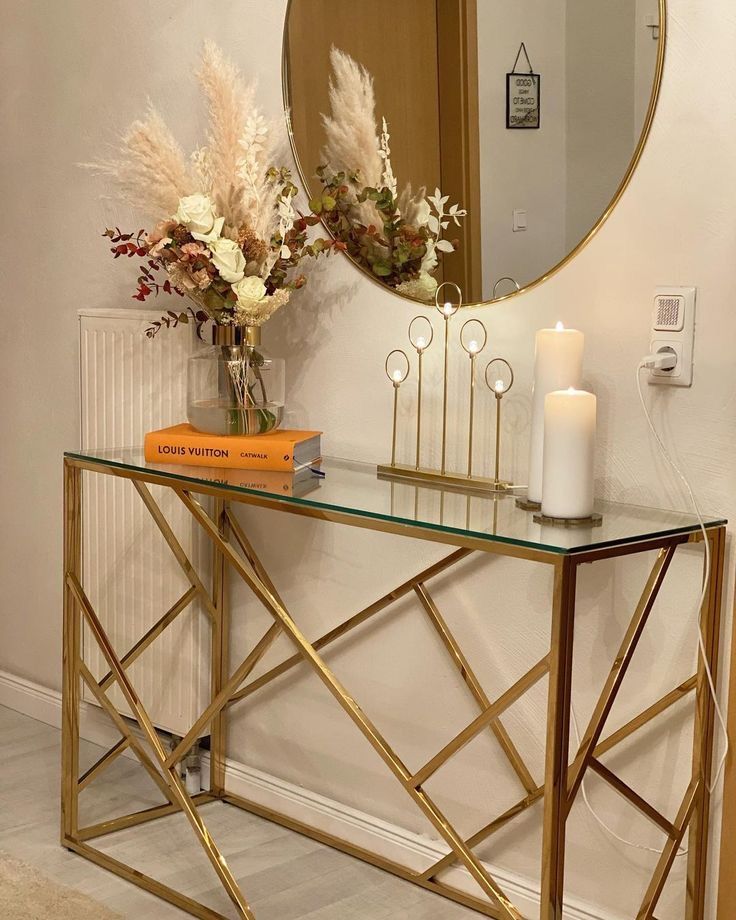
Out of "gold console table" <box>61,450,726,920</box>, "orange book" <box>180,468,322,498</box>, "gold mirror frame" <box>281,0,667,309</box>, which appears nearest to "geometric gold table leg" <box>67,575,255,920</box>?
"gold console table" <box>61,450,726,920</box>

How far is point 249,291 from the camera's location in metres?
2.00

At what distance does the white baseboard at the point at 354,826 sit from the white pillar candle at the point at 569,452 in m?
0.75

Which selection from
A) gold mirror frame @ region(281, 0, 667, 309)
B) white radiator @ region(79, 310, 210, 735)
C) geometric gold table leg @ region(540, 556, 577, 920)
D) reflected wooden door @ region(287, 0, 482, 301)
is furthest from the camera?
white radiator @ region(79, 310, 210, 735)

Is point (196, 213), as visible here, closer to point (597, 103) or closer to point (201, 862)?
point (597, 103)

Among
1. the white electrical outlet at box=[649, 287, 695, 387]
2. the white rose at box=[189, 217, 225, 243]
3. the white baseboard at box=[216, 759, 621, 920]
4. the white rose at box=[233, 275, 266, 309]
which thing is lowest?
the white baseboard at box=[216, 759, 621, 920]

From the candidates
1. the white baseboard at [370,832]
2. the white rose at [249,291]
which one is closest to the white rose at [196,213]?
the white rose at [249,291]

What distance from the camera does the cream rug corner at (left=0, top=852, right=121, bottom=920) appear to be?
6.59ft

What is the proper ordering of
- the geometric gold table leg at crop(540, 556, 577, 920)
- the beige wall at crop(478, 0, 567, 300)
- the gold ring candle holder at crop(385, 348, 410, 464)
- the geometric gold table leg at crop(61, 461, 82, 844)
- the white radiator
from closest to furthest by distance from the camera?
the geometric gold table leg at crop(540, 556, 577, 920)
the beige wall at crop(478, 0, 567, 300)
the gold ring candle holder at crop(385, 348, 410, 464)
the geometric gold table leg at crop(61, 461, 82, 844)
the white radiator

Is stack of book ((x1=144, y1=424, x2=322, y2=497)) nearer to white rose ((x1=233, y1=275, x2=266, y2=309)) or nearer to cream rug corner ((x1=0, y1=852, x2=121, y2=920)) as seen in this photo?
white rose ((x1=233, y1=275, x2=266, y2=309))

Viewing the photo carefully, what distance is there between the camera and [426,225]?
202 centimetres

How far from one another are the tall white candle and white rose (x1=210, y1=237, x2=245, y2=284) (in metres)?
0.57

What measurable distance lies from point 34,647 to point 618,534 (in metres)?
1.96

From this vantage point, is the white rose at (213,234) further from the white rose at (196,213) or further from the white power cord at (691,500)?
the white power cord at (691,500)

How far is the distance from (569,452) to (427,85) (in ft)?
2.52
